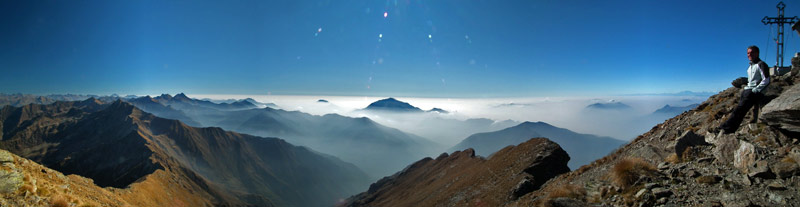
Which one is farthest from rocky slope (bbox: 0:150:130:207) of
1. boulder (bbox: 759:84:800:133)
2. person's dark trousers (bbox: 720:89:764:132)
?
person's dark trousers (bbox: 720:89:764:132)

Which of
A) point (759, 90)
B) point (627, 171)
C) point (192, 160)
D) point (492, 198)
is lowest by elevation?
point (192, 160)

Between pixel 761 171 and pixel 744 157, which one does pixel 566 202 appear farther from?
pixel 744 157

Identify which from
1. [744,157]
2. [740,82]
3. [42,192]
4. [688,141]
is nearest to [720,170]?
[744,157]

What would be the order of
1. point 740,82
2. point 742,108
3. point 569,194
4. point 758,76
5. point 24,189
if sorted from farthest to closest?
Answer: point 740,82 < point 24,189 < point 569,194 < point 742,108 < point 758,76

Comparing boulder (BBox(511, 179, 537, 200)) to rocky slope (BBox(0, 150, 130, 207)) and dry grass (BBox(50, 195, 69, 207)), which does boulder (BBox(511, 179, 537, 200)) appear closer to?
dry grass (BBox(50, 195, 69, 207))

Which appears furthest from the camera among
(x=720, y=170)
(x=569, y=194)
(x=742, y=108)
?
(x=569, y=194)

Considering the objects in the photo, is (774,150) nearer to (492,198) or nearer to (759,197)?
(759,197)

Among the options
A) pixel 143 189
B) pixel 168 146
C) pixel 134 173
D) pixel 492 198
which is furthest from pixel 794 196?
pixel 168 146
